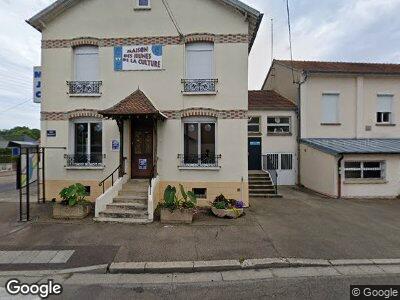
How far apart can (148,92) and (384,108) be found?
14301 millimetres

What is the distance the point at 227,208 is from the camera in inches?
358

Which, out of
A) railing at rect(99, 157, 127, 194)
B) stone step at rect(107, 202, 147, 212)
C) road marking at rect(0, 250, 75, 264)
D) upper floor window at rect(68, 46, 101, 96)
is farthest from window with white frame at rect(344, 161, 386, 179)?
road marking at rect(0, 250, 75, 264)

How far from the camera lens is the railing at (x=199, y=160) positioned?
413 inches

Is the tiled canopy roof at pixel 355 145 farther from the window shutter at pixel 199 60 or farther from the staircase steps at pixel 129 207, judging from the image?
the staircase steps at pixel 129 207

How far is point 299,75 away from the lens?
16312mm

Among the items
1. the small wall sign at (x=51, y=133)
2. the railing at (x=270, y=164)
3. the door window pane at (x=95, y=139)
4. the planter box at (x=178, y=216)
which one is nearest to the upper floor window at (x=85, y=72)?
the door window pane at (x=95, y=139)

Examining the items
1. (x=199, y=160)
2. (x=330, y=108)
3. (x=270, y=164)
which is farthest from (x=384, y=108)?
(x=199, y=160)

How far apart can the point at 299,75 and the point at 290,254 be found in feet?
42.4

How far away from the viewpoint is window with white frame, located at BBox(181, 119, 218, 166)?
10.6 metres

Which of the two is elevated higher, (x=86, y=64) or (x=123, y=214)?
(x=86, y=64)

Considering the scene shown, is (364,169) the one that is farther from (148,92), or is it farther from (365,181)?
(148,92)

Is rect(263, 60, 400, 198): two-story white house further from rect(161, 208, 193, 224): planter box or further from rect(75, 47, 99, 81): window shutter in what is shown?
rect(75, 47, 99, 81): window shutter

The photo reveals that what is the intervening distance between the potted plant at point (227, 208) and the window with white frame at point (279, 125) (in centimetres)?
835

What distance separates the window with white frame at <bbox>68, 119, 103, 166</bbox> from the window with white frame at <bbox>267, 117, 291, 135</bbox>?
10031 millimetres
